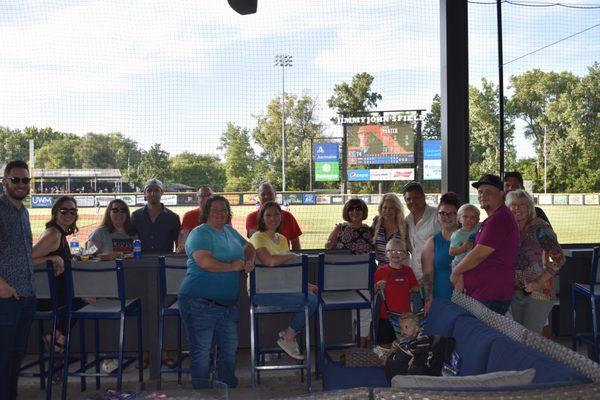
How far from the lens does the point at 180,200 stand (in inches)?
687

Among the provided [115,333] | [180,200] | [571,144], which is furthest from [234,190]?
[571,144]

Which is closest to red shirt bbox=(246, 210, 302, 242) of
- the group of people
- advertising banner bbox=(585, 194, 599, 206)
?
the group of people

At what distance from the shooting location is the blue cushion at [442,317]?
2682mm

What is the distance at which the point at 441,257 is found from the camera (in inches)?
141

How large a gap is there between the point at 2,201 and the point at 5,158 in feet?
32.1

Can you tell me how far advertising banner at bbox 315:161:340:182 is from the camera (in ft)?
51.3

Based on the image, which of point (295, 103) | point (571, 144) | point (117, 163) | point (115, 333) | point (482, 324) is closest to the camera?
point (482, 324)

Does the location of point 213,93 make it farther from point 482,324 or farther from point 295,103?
point 482,324

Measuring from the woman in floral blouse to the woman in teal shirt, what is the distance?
1639 millimetres

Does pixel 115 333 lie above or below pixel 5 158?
below

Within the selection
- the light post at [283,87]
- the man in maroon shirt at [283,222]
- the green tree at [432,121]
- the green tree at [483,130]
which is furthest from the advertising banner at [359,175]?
the man in maroon shirt at [283,222]

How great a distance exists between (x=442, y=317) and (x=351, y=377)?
526mm

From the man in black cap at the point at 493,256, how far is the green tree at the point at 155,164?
761 centimetres

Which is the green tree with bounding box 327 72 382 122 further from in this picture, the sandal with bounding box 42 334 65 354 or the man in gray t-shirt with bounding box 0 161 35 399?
the man in gray t-shirt with bounding box 0 161 35 399
